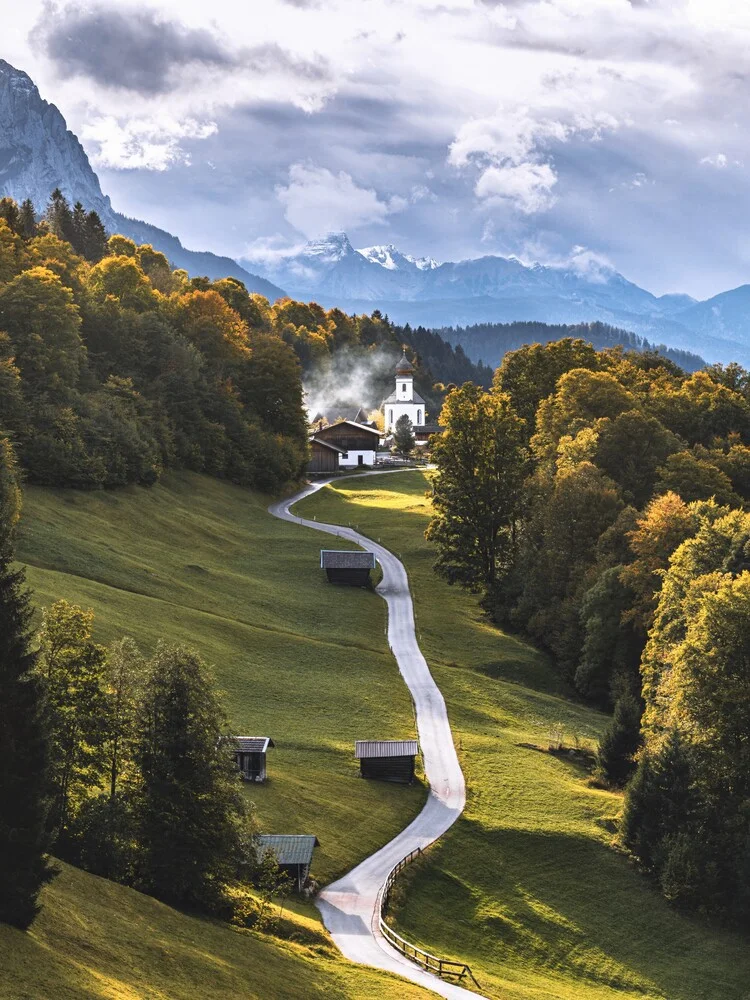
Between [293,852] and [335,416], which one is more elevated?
[335,416]

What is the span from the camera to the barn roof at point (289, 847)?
33188mm

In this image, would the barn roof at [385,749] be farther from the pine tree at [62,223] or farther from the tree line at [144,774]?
the pine tree at [62,223]

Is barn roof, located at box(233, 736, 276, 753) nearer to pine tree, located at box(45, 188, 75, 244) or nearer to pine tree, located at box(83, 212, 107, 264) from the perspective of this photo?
pine tree, located at box(83, 212, 107, 264)

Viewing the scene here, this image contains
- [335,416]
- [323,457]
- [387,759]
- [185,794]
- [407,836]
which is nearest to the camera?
[185,794]

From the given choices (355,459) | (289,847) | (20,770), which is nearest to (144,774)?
(20,770)

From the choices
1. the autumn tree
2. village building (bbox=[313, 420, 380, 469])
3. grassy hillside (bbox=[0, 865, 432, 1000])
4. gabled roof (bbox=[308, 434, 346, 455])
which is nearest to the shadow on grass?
grassy hillside (bbox=[0, 865, 432, 1000])

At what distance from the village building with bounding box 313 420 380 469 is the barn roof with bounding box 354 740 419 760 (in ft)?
353

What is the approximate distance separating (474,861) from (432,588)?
144 ft

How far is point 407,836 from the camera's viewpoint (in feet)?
133

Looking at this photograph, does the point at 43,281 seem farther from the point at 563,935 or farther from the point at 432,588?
the point at 563,935

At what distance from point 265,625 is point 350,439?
9072 cm

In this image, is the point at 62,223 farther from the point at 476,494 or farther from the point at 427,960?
the point at 427,960

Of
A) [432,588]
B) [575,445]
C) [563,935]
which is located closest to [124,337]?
[432,588]

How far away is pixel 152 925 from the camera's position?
25672mm
